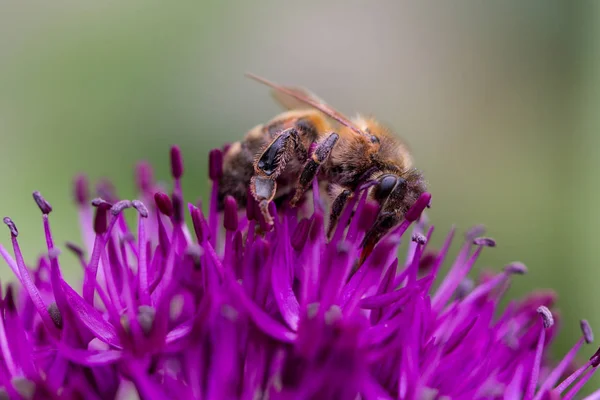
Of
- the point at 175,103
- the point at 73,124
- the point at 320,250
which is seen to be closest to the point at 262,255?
the point at 320,250

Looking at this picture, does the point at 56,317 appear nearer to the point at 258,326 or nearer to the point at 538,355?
the point at 258,326

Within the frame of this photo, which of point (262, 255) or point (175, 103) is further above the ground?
point (262, 255)

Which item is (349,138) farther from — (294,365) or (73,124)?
(73,124)

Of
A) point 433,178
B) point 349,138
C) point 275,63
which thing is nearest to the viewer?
point 349,138

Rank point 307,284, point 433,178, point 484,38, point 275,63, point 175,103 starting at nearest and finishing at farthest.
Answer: point 307,284 → point 175,103 → point 433,178 → point 275,63 → point 484,38

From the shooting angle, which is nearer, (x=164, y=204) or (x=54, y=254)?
(x=54, y=254)

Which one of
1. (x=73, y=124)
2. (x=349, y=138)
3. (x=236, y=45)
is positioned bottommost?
(x=73, y=124)

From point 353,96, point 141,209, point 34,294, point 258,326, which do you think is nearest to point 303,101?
point 141,209

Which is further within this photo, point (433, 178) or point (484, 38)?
point (484, 38)
